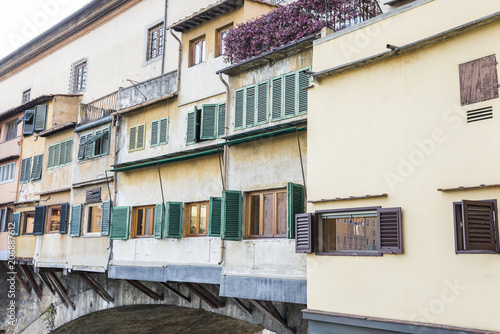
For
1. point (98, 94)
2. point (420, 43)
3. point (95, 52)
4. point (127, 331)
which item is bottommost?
point (127, 331)

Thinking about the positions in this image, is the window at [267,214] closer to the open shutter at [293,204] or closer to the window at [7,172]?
the open shutter at [293,204]

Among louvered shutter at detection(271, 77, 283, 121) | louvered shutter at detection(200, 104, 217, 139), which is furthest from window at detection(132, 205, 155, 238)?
louvered shutter at detection(271, 77, 283, 121)

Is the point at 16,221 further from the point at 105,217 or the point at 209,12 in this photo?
the point at 209,12

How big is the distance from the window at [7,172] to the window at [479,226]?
21629mm

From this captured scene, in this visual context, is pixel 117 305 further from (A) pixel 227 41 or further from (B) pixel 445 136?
(B) pixel 445 136

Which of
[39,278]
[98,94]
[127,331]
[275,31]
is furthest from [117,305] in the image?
[275,31]

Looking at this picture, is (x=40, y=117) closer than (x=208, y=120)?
No

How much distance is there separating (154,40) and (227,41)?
27.0ft

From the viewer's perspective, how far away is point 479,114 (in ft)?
26.0

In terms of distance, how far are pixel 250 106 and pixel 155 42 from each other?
9.31 meters

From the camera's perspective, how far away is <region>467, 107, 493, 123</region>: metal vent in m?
7.81

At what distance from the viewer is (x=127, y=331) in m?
22.5

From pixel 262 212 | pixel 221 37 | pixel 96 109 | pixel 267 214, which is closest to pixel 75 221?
pixel 96 109

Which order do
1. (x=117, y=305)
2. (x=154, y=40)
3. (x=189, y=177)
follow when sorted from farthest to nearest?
(x=154, y=40), (x=117, y=305), (x=189, y=177)
